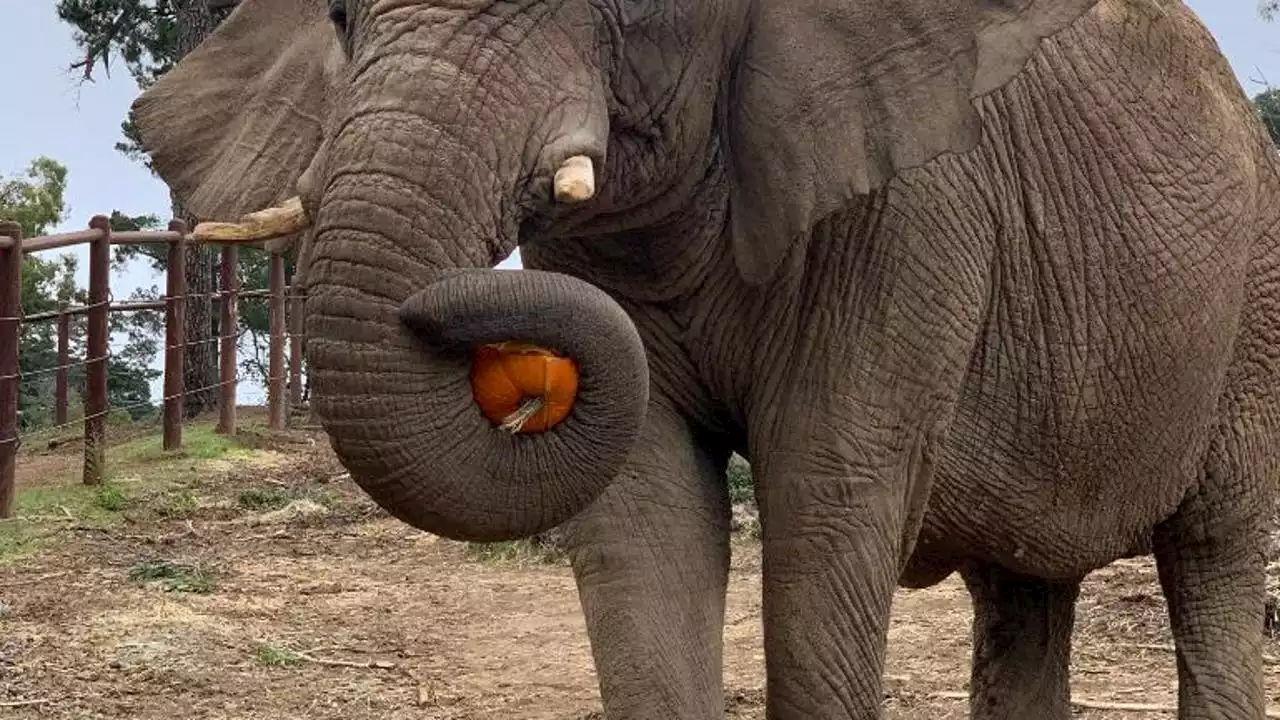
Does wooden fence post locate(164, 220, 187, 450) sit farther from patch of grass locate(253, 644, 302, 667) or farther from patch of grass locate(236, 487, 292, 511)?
patch of grass locate(253, 644, 302, 667)

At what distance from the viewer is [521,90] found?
133 inches

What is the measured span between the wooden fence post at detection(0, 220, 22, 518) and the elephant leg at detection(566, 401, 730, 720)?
727 cm

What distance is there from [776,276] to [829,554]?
60 cm

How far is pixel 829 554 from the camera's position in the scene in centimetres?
421

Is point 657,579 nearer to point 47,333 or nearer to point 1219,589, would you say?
point 1219,589

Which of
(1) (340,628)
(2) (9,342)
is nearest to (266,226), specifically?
(1) (340,628)

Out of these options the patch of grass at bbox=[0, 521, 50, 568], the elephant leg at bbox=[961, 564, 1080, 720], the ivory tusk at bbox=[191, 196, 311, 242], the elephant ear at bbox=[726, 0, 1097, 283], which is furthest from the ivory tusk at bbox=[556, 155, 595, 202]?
the patch of grass at bbox=[0, 521, 50, 568]

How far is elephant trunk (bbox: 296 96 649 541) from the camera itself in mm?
3193

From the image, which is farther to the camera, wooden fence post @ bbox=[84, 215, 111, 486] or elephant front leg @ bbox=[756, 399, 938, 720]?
wooden fence post @ bbox=[84, 215, 111, 486]

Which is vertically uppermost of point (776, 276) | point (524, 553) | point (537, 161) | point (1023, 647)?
point (537, 161)

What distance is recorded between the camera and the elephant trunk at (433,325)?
3193 millimetres

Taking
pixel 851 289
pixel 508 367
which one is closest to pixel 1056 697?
pixel 851 289

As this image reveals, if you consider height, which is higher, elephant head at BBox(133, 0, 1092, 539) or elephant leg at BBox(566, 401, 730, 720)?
elephant head at BBox(133, 0, 1092, 539)

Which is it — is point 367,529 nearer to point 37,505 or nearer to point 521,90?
point 37,505
